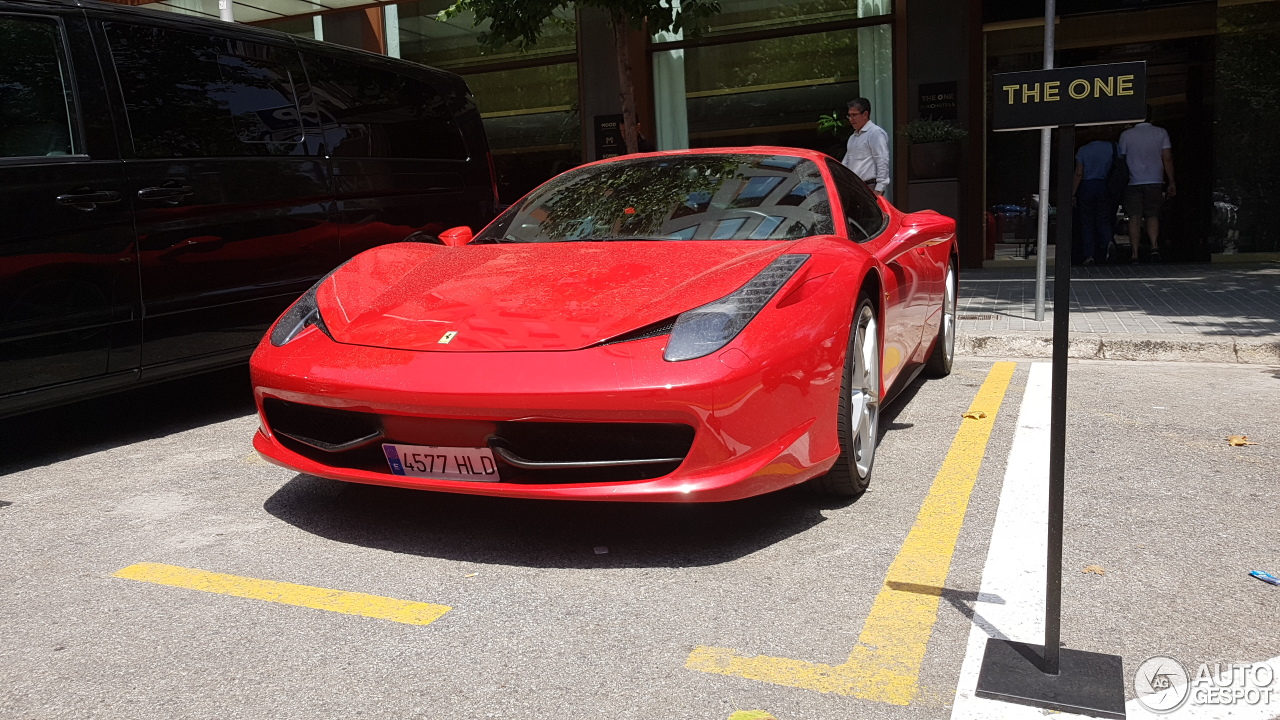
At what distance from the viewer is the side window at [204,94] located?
4559 millimetres

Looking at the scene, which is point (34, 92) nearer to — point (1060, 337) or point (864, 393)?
point (864, 393)

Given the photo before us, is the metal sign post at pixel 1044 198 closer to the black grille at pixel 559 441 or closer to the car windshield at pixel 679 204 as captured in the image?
the car windshield at pixel 679 204

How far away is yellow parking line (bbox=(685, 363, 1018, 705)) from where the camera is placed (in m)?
2.26

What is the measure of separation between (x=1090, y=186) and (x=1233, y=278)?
8.00 ft

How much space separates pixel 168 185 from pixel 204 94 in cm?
53

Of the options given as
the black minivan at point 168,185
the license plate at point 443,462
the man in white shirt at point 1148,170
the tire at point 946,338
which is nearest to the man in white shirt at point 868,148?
the tire at point 946,338

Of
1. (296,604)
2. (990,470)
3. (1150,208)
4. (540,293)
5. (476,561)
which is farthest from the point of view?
(1150,208)

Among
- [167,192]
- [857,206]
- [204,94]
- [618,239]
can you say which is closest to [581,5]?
[204,94]

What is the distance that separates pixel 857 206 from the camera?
4406mm

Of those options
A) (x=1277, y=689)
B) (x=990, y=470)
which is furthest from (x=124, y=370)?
(x=1277, y=689)

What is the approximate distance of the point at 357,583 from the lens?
288 centimetres

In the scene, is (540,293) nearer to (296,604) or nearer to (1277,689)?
(296,604)

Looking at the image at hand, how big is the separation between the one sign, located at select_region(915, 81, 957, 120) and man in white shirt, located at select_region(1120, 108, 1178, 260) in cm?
199

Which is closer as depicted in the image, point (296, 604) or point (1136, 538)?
point (296, 604)
